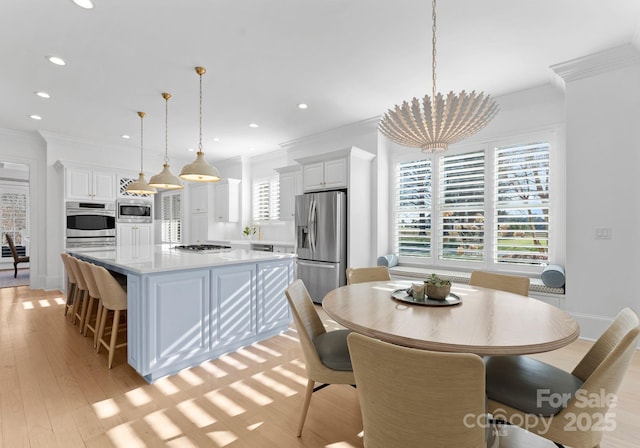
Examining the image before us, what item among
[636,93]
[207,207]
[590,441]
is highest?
[636,93]

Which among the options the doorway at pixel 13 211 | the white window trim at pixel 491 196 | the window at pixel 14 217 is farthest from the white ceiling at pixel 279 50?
the window at pixel 14 217

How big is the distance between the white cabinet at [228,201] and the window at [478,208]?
144 inches

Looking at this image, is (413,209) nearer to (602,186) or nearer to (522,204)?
(522,204)

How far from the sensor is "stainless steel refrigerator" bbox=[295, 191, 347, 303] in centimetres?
448

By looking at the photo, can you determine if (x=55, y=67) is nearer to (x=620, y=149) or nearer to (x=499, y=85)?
(x=499, y=85)

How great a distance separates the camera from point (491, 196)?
4016 mm

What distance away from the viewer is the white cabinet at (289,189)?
217 inches

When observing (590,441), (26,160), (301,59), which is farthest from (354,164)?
(26,160)

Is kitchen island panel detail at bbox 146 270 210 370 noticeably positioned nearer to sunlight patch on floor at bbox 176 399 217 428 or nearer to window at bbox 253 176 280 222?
sunlight patch on floor at bbox 176 399 217 428

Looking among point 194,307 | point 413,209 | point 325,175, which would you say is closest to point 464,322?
point 194,307

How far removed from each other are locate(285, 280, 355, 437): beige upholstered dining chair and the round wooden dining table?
0.52ft

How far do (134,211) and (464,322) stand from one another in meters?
6.45

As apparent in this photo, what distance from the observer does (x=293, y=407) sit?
6.82 feet

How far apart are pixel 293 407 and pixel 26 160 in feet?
21.3
